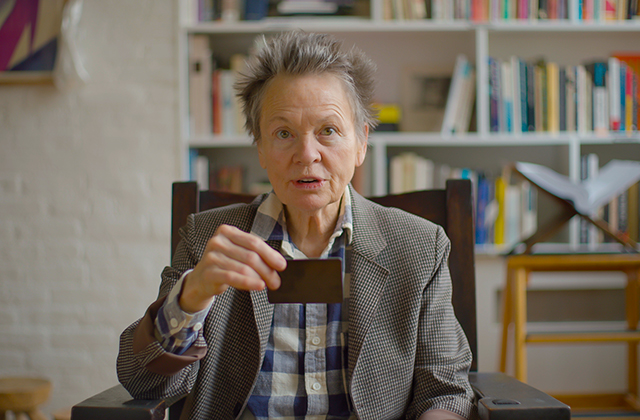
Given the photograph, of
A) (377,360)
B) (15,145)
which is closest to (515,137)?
(377,360)

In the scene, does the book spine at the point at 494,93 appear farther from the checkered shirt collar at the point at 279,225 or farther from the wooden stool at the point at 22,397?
the wooden stool at the point at 22,397

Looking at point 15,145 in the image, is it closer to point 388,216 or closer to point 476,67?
point 388,216

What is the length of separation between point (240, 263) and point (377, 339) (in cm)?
37

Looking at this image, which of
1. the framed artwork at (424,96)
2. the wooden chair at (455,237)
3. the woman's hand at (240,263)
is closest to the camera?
the woman's hand at (240,263)

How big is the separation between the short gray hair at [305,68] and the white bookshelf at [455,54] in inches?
47.0

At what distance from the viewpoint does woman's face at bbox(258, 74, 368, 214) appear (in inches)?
40.6

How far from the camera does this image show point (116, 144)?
7.61 ft

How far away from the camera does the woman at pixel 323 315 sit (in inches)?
39.7

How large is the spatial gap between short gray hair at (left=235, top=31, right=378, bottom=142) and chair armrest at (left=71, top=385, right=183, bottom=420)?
1.94ft

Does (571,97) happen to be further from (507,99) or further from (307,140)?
(307,140)

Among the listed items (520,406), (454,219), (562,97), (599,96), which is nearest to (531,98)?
(562,97)

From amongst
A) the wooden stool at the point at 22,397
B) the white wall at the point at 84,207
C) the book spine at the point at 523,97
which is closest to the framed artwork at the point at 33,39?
the white wall at the point at 84,207

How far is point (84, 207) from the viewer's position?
7.59 feet

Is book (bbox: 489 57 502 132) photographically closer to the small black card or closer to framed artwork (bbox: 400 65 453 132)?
framed artwork (bbox: 400 65 453 132)
